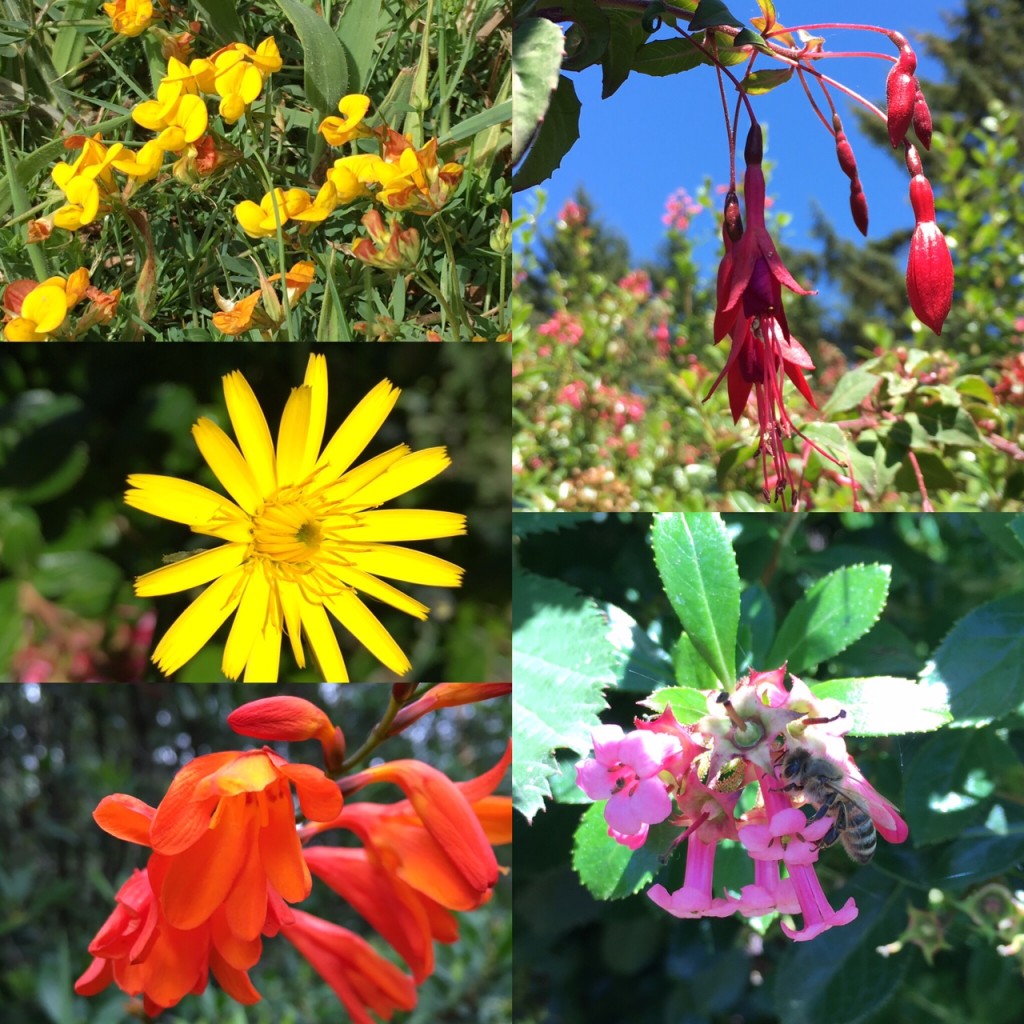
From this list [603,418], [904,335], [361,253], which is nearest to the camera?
[361,253]

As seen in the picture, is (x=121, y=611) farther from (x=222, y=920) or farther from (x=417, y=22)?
(x=417, y=22)

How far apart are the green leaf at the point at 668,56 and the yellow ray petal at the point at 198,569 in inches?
13.0

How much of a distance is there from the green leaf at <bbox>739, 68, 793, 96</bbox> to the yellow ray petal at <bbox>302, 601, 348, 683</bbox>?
1.15ft

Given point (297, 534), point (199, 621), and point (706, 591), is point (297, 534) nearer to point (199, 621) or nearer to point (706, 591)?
point (199, 621)

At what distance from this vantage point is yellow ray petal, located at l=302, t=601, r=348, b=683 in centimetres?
56

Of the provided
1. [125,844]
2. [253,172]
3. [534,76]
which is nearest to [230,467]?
[253,172]

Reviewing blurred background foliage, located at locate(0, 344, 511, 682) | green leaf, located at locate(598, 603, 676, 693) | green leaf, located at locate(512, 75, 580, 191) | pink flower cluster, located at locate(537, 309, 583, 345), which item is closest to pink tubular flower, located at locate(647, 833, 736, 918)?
green leaf, located at locate(598, 603, 676, 693)

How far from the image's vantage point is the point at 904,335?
1.93 m

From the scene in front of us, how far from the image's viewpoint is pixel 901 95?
1.35ft

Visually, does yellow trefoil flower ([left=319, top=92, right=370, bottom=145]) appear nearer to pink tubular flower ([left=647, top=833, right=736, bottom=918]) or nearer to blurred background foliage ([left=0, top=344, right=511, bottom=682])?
blurred background foliage ([left=0, top=344, right=511, bottom=682])

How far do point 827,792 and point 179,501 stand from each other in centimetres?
38

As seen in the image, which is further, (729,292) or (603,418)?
(603,418)

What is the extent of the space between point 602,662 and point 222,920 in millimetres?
209

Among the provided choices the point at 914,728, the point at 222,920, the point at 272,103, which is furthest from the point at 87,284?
the point at 914,728
